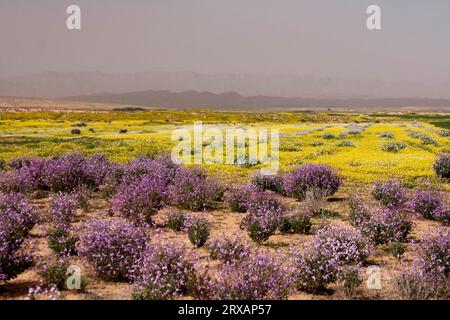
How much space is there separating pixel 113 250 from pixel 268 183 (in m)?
10.4

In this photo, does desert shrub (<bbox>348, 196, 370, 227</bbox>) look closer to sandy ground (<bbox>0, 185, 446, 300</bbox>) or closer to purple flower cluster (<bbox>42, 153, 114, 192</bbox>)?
sandy ground (<bbox>0, 185, 446, 300</bbox>)

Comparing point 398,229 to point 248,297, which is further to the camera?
point 398,229

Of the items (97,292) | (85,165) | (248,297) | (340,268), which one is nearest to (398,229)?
(340,268)

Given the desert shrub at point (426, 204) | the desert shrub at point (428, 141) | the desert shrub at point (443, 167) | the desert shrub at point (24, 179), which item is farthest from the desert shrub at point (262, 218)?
the desert shrub at point (428, 141)

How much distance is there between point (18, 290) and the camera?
8.32m

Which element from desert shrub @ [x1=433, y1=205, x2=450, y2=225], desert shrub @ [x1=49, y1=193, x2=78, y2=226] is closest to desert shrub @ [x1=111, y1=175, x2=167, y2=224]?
desert shrub @ [x1=49, y1=193, x2=78, y2=226]

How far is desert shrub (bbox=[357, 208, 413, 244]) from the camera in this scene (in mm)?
11086

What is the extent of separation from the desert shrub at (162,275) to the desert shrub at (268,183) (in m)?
10.0

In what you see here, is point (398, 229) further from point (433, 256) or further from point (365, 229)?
point (433, 256)

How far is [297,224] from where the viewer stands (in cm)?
1235

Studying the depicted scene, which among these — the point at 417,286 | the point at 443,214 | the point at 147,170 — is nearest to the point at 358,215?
the point at 443,214

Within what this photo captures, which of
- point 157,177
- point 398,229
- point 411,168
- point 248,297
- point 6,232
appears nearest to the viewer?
point 248,297

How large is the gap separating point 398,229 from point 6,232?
9.10m

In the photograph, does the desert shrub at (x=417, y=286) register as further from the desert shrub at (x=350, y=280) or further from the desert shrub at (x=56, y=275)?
the desert shrub at (x=56, y=275)
